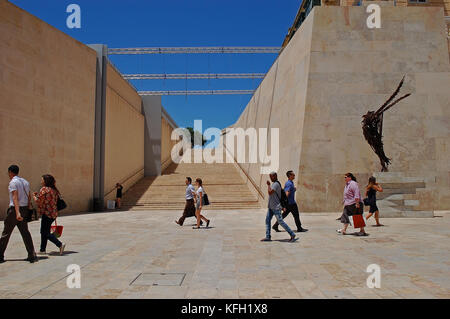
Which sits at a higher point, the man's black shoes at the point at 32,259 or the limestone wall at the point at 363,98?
the limestone wall at the point at 363,98

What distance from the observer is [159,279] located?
4.43 metres

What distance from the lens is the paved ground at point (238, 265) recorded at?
12.9 ft

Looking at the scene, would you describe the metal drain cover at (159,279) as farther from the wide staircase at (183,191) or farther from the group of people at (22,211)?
the wide staircase at (183,191)

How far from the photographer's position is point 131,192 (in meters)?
19.7

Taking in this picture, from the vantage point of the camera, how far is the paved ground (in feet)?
12.9

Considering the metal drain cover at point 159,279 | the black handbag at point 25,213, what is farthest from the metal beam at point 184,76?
the metal drain cover at point 159,279

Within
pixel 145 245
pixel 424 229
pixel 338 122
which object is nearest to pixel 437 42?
pixel 338 122

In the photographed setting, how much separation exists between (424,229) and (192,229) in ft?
19.3

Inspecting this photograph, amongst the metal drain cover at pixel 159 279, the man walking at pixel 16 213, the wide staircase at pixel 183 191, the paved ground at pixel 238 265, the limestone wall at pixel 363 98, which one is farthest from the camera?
the wide staircase at pixel 183 191

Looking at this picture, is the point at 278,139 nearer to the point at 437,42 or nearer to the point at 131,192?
the point at 437,42

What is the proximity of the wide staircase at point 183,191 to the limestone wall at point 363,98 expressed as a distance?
13.9 ft

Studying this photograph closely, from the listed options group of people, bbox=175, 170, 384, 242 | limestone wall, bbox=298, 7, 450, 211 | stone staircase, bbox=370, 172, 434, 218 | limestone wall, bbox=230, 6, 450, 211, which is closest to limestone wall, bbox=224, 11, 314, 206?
limestone wall, bbox=230, 6, 450, 211

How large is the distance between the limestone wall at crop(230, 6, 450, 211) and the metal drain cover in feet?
29.0
